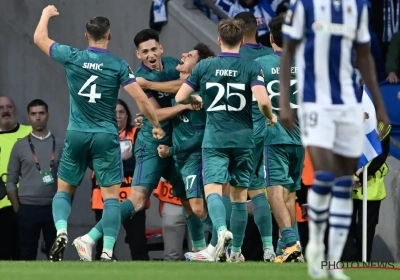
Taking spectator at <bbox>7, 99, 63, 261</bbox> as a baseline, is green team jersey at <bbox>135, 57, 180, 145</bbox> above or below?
above

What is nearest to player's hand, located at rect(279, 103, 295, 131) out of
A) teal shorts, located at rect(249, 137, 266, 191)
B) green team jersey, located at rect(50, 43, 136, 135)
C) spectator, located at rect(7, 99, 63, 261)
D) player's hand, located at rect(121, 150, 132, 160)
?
green team jersey, located at rect(50, 43, 136, 135)

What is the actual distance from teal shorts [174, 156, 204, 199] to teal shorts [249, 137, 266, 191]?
58cm

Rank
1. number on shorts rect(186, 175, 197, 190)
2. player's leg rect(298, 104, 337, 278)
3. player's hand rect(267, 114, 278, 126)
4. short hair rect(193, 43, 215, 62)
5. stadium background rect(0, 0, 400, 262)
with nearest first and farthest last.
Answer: player's leg rect(298, 104, 337, 278) < player's hand rect(267, 114, 278, 126) < number on shorts rect(186, 175, 197, 190) < short hair rect(193, 43, 215, 62) < stadium background rect(0, 0, 400, 262)

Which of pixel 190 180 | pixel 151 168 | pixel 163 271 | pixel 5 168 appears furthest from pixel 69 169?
pixel 5 168

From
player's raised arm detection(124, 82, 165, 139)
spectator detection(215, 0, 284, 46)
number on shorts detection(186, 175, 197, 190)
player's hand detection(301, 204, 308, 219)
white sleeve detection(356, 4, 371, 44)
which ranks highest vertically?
spectator detection(215, 0, 284, 46)

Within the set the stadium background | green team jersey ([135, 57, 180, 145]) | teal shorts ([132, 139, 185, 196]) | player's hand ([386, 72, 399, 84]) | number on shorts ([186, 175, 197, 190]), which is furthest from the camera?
player's hand ([386, 72, 399, 84])

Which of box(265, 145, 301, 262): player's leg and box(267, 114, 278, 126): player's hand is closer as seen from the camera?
box(267, 114, 278, 126): player's hand

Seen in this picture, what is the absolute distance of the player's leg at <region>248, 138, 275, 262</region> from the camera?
43.4 ft

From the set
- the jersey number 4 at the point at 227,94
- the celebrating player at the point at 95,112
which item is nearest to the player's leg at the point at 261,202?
the jersey number 4 at the point at 227,94

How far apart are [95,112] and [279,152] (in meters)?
2.10

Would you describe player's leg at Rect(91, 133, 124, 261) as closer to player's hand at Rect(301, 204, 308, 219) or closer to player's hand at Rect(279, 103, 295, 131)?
player's hand at Rect(301, 204, 308, 219)

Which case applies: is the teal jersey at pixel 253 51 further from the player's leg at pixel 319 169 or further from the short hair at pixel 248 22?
the player's leg at pixel 319 169

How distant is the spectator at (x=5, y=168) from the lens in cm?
1669

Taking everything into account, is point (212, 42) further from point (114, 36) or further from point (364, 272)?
point (364, 272)
